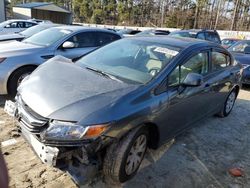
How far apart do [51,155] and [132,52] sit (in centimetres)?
196

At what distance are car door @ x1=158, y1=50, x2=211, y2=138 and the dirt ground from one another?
38cm

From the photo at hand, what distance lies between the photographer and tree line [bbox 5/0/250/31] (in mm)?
41344

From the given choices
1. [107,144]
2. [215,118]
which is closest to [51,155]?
[107,144]

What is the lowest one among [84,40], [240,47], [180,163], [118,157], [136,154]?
[180,163]

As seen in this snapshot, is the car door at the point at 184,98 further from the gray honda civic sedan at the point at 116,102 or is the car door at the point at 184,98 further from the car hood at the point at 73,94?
the car hood at the point at 73,94

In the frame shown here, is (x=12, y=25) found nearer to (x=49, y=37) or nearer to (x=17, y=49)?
(x=49, y=37)

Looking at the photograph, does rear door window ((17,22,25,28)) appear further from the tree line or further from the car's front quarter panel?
the tree line

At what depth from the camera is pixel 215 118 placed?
5258 mm

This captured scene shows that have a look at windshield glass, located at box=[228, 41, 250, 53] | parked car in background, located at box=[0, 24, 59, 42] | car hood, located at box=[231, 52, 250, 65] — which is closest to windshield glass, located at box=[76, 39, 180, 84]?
parked car in background, located at box=[0, 24, 59, 42]

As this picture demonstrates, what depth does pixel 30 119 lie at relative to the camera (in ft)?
8.89

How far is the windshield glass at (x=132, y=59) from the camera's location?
11.0 ft

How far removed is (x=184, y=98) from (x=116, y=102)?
1.19 metres

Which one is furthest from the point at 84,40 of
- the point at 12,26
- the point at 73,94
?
the point at 12,26

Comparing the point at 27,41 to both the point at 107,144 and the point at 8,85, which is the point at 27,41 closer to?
the point at 8,85
